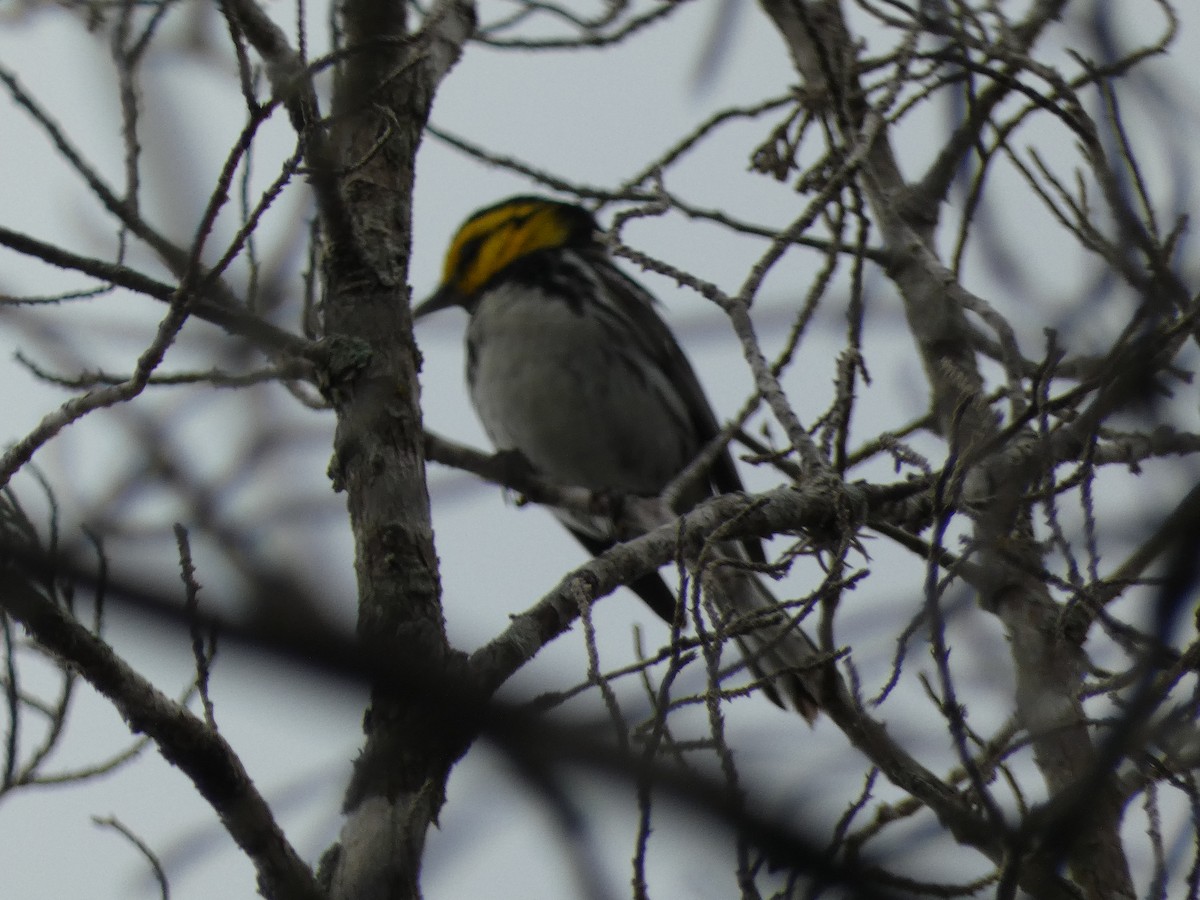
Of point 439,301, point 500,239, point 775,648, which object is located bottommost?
point 775,648

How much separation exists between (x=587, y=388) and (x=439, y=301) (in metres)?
1.16

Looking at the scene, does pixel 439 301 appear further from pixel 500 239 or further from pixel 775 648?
pixel 775 648

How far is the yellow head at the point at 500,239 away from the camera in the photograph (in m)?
6.78

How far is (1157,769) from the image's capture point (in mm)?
2887

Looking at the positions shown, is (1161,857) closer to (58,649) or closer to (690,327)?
(58,649)

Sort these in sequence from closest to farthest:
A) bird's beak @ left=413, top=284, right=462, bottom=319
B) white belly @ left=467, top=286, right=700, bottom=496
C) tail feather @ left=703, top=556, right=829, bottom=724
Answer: tail feather @ left=703, top=556, right=829, bottom=724 → white belly @ left=467, top=286, right=700, bottom=496 → bird's beak @ left=413, top=284, right=462, bottom=319

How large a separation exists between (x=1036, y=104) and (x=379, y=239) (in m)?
1.70

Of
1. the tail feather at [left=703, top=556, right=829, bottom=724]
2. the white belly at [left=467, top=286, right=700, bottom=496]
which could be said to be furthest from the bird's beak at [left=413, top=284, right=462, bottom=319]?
the tail feather at [left=703, top=556, right=829, bottom=724]

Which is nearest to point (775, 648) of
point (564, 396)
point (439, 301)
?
point (564, 396)

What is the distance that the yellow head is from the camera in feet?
22.2

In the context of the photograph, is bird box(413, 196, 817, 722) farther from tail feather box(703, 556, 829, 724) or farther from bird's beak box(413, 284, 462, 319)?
tail feather box(703, 556, 829, 724)

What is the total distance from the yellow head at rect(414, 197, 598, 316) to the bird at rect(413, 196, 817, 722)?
448mm

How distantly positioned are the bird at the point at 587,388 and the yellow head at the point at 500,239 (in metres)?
0.45

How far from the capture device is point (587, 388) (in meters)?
5.88
